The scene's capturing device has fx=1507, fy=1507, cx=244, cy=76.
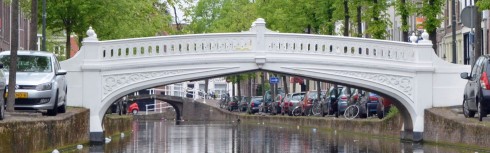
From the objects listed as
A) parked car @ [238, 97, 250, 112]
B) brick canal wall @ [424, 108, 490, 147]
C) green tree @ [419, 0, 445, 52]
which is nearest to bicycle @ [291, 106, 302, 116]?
green tree @ [419, 0, 445, 52]

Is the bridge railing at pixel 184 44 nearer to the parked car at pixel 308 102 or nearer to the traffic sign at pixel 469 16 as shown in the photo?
the traffic sign at pixel 469 16

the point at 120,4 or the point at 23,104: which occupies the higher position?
the point at 120,4

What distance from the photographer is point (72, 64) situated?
37906mm

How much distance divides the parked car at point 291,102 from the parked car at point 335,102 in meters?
8.37

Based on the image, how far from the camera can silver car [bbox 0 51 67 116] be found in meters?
31.5

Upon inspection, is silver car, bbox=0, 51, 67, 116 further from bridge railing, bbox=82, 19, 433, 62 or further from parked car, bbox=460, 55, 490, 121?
parked car, bbox=460, 55, 490, 121

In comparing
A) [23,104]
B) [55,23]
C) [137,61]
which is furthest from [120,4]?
[23,104]

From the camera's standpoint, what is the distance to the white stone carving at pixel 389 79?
Answer: 127 ft

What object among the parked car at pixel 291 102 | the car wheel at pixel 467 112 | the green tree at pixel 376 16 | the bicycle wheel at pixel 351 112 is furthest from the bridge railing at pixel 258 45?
the parked car at pixel 291 102

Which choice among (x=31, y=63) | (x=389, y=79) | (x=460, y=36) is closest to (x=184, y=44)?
(x=389, y=79)

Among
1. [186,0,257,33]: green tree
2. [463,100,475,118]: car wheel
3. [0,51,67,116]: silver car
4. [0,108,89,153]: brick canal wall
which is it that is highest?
[186,0,257,33]: green tree

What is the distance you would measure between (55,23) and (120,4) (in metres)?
2.18

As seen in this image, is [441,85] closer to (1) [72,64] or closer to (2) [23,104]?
(1) [72,64]

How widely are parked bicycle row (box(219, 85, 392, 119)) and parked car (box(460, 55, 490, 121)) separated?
24.3ft
